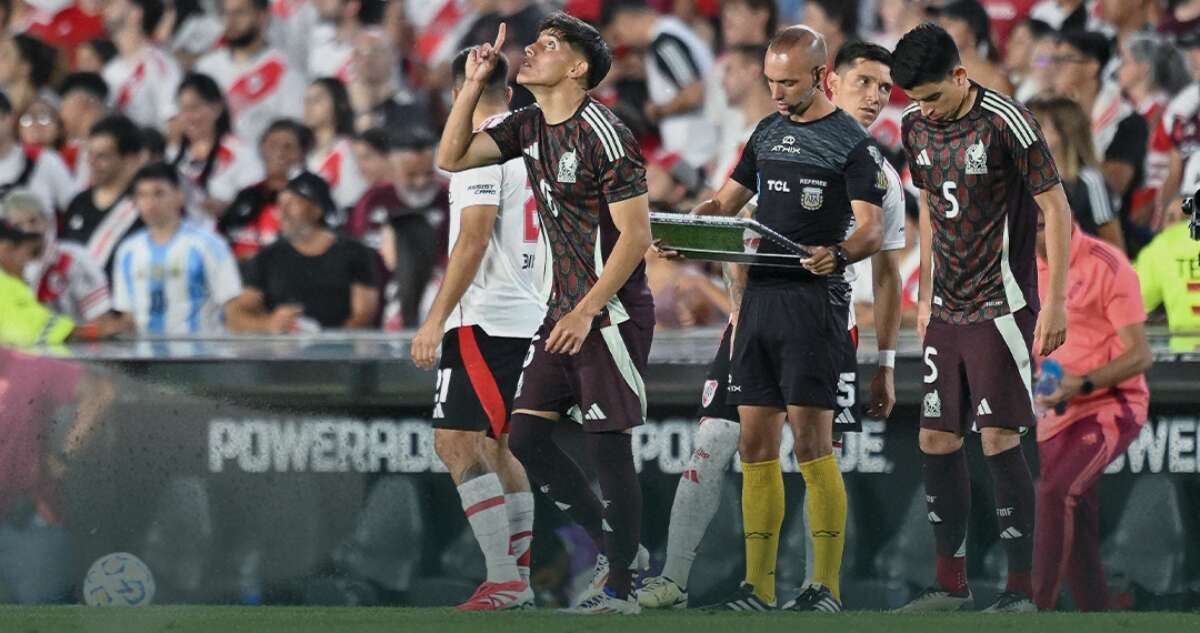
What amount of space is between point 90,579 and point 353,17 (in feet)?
14.7

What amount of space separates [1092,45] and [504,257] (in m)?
3.74

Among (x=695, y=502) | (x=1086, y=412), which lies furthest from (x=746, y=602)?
(x=1086, y=412)

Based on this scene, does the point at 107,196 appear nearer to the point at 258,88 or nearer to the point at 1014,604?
the point at 258,88

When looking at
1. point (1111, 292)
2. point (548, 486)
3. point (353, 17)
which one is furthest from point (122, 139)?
point (1111, 292)

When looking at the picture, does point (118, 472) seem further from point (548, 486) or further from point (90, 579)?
point (548, 486)

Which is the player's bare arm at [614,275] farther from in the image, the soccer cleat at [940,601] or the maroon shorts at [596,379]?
the soccer cleat at [940,601]

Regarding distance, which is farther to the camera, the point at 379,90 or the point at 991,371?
the point at 379,90

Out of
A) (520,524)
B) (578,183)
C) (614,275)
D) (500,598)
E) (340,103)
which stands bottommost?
(500,598)

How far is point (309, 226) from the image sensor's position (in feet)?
32.4

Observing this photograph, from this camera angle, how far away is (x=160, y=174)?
995 cm

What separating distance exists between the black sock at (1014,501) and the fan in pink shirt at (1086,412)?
2.74 ft

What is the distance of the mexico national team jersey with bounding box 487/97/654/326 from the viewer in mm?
6074

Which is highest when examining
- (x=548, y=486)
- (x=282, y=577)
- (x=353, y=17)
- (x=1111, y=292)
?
(x=353, y=17)

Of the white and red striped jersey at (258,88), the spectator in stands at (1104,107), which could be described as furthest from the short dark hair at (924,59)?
the white and red striped jersey at (258,88)
